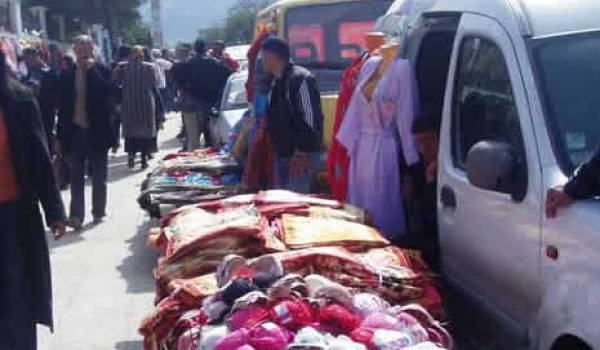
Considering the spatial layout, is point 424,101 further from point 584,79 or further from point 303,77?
point 303,77

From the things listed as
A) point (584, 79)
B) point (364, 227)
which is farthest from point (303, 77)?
point (584, 79)

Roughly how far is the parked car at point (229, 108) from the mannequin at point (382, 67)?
24.8 feet

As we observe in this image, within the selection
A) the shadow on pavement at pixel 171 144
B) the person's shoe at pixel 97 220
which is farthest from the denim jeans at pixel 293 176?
the shadow on pavement at pixel 171 144

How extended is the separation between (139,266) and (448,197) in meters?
4.56

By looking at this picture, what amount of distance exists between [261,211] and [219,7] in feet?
650

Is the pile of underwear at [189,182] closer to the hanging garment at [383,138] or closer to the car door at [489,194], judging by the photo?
the hanging garment at [383,138]

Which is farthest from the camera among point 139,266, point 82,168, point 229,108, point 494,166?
point 229,108

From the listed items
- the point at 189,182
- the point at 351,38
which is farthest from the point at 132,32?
the point at 189,182

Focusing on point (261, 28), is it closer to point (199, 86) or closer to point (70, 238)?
point (70, 238)

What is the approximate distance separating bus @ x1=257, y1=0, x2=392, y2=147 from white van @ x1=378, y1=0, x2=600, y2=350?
509 centimetres

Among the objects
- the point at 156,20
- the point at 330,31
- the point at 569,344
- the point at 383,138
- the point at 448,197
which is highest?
the point at 156,20

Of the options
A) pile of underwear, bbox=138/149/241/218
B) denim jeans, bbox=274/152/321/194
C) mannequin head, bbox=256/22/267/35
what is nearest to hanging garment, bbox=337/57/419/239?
denim jeans, bbox=274/152/321/194

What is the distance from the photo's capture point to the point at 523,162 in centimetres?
365

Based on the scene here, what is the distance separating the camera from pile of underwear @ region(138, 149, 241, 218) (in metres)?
8.64
